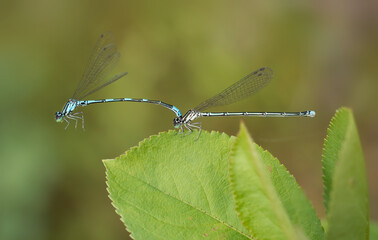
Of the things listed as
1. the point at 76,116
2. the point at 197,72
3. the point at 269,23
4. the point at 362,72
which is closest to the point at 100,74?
the point at 76,116

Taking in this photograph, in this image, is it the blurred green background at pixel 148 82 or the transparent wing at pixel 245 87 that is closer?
the transparent wing at pixel 245 87

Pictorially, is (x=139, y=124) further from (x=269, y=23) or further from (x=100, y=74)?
(x=269, y=23)

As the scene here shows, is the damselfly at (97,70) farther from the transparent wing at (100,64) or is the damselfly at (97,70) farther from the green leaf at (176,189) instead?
the green leaf at (176,189)

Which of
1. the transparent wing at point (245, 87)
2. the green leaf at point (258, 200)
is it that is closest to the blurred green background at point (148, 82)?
the transparent wing at point (245, 87)

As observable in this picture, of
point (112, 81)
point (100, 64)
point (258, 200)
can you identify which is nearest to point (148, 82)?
point (100, 64)

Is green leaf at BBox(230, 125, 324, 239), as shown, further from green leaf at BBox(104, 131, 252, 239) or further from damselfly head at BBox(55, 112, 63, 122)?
damselfly head at BBox(55, 112, 63, 122)

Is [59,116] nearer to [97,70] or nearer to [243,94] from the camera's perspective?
[97,70]
